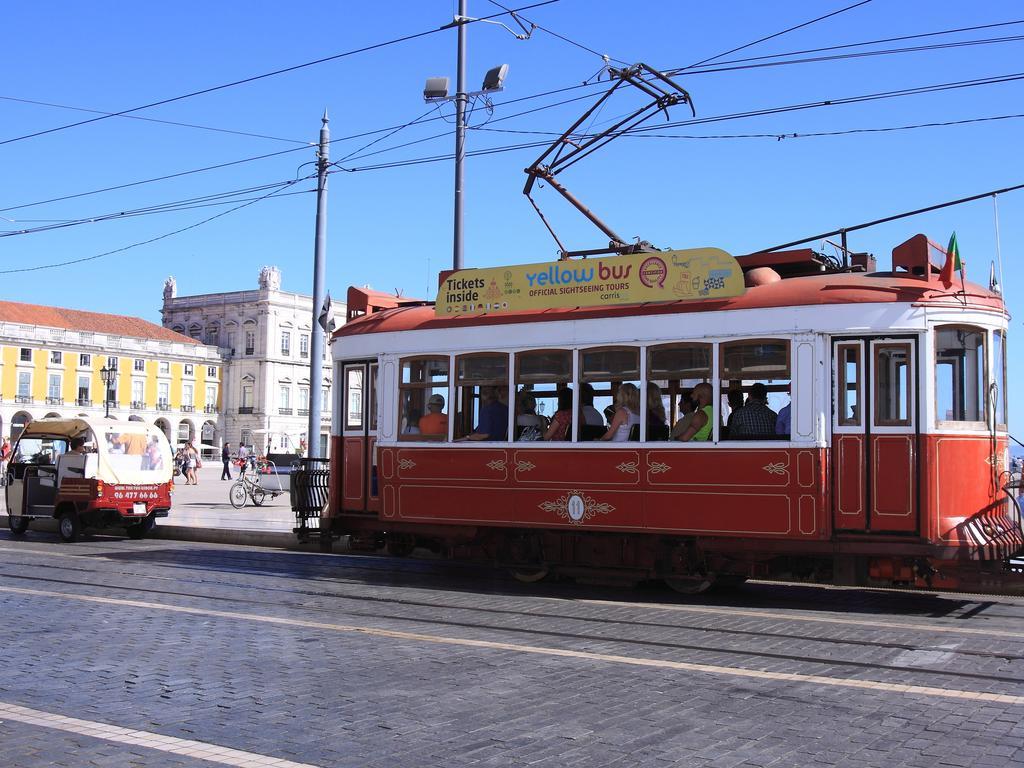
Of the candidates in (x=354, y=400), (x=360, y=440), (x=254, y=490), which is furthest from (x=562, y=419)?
(x=254, y=490)

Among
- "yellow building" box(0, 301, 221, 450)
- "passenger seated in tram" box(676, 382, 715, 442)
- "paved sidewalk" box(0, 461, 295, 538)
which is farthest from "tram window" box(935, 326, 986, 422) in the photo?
"yellow building" box(0, 301, 221, 450)

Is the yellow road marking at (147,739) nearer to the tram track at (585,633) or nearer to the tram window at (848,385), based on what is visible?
the tram track at (585,633)

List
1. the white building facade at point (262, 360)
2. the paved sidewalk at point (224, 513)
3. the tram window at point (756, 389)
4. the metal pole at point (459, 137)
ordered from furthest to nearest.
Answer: the white building facade at point (262, 360)
the paved sidewalk at point (224, 513)
the metal pole at point (459, 137)
the tram window at point (756, 389)

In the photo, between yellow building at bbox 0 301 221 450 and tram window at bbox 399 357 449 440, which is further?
yellow building at bbox 0 301 221 450

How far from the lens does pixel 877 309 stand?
1087cm

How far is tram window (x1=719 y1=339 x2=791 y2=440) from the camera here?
37.1ft

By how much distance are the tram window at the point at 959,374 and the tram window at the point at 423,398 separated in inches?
218

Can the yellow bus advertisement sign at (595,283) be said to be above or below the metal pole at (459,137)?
below

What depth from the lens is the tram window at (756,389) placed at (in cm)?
1130

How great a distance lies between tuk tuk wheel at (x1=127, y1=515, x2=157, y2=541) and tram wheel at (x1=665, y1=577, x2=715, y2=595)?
11219mm

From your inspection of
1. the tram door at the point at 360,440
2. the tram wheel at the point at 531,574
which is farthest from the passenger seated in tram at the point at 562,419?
the tram door at the point at 360,440

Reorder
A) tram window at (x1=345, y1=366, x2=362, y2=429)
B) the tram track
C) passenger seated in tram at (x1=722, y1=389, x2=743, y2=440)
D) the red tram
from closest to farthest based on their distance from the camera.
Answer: the tram track, the red tram, passenger seated in tram at (x1=722, y1=389, x2=743, y2=440), tram window at (x1=345, y1=366, x2=362, y2=429)

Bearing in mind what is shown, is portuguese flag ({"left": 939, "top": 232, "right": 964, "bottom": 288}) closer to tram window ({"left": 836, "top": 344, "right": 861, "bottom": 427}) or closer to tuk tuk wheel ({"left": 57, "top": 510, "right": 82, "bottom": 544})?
tram window ({"left": 836, "top": 344, "right": 861, "bottom": 427})

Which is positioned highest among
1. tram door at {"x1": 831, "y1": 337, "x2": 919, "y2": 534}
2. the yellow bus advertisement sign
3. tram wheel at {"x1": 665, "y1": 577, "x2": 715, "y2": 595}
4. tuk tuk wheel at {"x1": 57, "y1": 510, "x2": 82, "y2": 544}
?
the yellow bus advertisement sign
